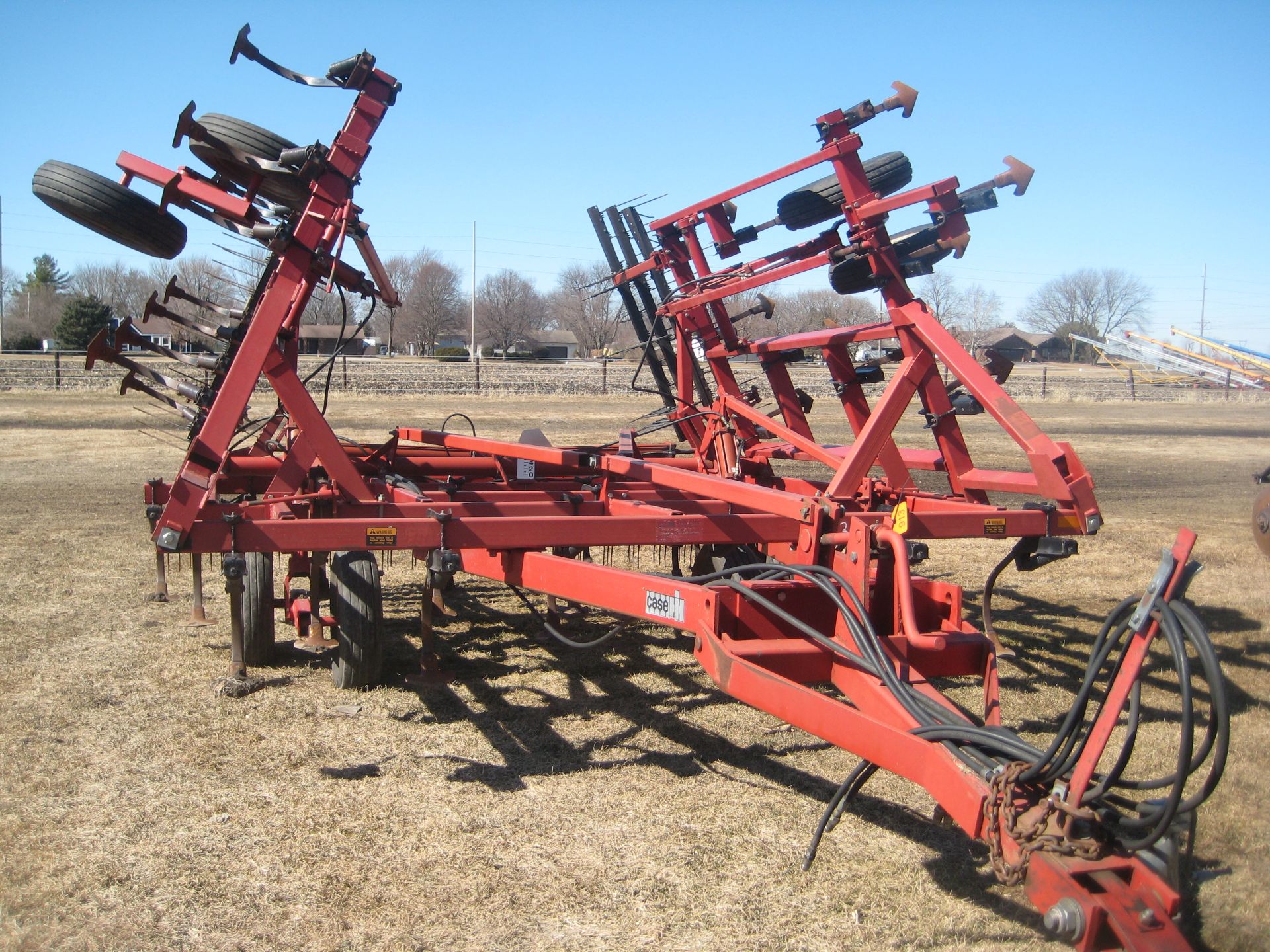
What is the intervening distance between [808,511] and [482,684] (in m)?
2.59

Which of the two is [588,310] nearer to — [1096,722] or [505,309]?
[505,309]

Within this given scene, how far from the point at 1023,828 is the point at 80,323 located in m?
46.1

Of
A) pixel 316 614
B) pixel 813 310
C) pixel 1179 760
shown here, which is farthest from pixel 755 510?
pixel 813 310

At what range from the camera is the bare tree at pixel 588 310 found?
28.5 ft

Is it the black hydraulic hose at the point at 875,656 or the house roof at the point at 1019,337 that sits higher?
the house roof at the point at 1019,337

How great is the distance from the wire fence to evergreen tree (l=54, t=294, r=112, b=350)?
288 cm

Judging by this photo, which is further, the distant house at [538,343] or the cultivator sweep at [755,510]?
the distant house at [538,343]

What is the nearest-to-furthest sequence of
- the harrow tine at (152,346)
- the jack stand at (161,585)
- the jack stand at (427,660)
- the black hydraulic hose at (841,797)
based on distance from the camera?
the black hydraulic hose at (841,797) < the jack stand at (427,660) < the harrow tine at (152,346) < the jack stand at (161,585)

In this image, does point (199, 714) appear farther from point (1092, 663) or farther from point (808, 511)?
point (1092, 663)

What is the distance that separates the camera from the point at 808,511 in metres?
4.31

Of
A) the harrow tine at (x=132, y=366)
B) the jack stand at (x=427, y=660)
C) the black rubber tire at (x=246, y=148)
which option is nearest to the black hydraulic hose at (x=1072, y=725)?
the jack stand at (x=427, y=660)

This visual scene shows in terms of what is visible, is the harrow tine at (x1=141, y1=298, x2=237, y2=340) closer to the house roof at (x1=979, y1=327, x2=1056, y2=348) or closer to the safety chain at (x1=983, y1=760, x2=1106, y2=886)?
the safety chain at (x1=983, y1=760, x2=1106, y2=886)

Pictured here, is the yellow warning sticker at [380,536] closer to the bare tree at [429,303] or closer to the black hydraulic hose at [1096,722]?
the black hydraulic hose at [1096,722]

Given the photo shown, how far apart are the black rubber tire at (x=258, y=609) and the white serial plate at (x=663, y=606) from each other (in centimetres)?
282
